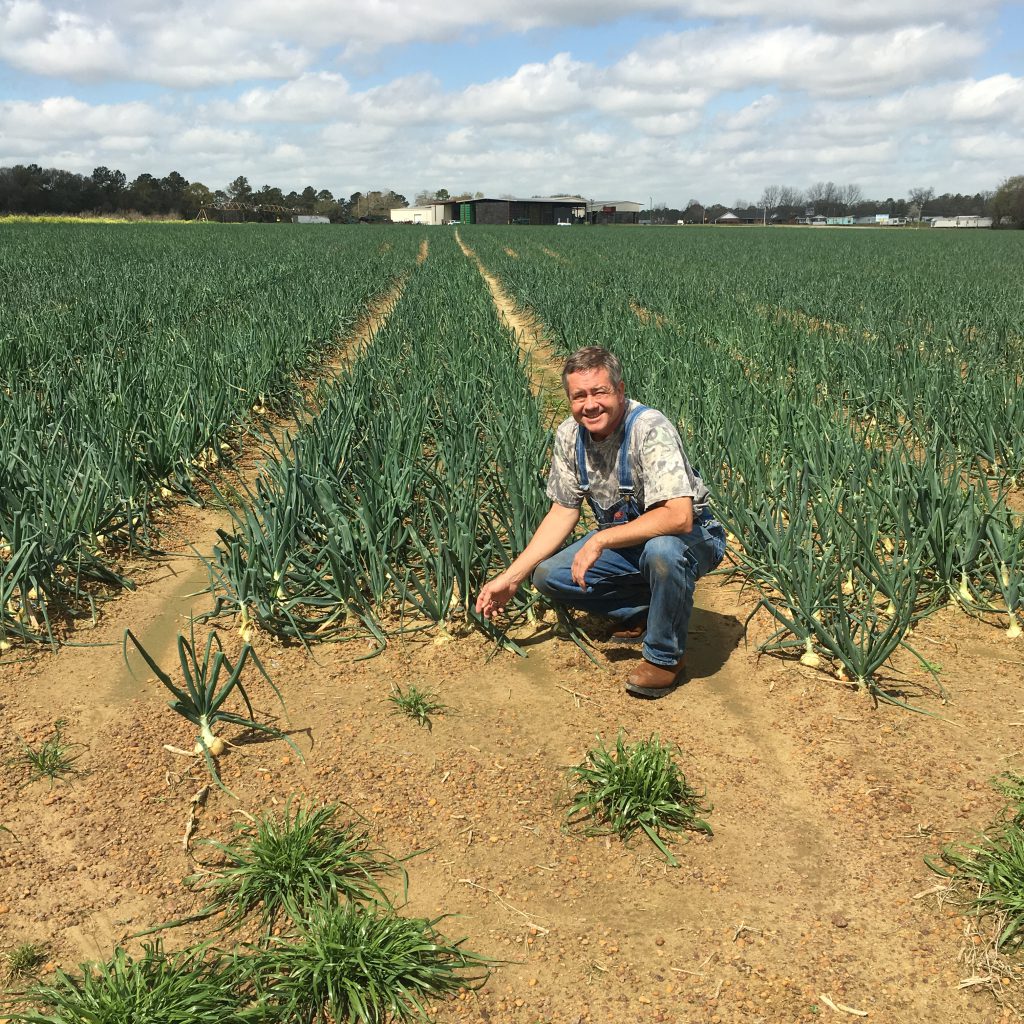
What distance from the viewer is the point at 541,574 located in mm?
2850

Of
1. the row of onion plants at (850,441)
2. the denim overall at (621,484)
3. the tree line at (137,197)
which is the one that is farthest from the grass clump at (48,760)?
the tree line at (137,197)

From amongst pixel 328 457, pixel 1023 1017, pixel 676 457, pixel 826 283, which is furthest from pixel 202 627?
pixel 826 283

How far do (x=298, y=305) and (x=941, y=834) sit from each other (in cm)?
862

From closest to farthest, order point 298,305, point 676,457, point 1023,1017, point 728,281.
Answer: point 1023,1017, point 676,457, point 298,305, point 728,281

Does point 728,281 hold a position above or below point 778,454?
above

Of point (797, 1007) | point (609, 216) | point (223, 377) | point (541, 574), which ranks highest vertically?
point (609, 216)

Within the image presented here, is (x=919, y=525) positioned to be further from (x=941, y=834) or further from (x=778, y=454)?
(x=941, y=834)

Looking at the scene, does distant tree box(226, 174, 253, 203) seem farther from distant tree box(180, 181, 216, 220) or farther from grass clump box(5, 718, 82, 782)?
grass clump box(5, 718, 82, 782)

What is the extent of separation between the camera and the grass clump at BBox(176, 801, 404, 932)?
1.77 m

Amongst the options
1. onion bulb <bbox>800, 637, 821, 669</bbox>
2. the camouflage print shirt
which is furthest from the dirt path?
onion bulb <bbox>800, 637, 821, 669</bbox>

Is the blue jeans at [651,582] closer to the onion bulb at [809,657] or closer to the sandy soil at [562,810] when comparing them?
the sandy soil at [562,810]

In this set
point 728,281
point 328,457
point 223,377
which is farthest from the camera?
point 728,281

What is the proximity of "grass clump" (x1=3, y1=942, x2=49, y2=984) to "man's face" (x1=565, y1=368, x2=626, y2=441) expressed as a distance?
72.9 inches

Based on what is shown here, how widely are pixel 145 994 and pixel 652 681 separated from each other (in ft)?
5.22
